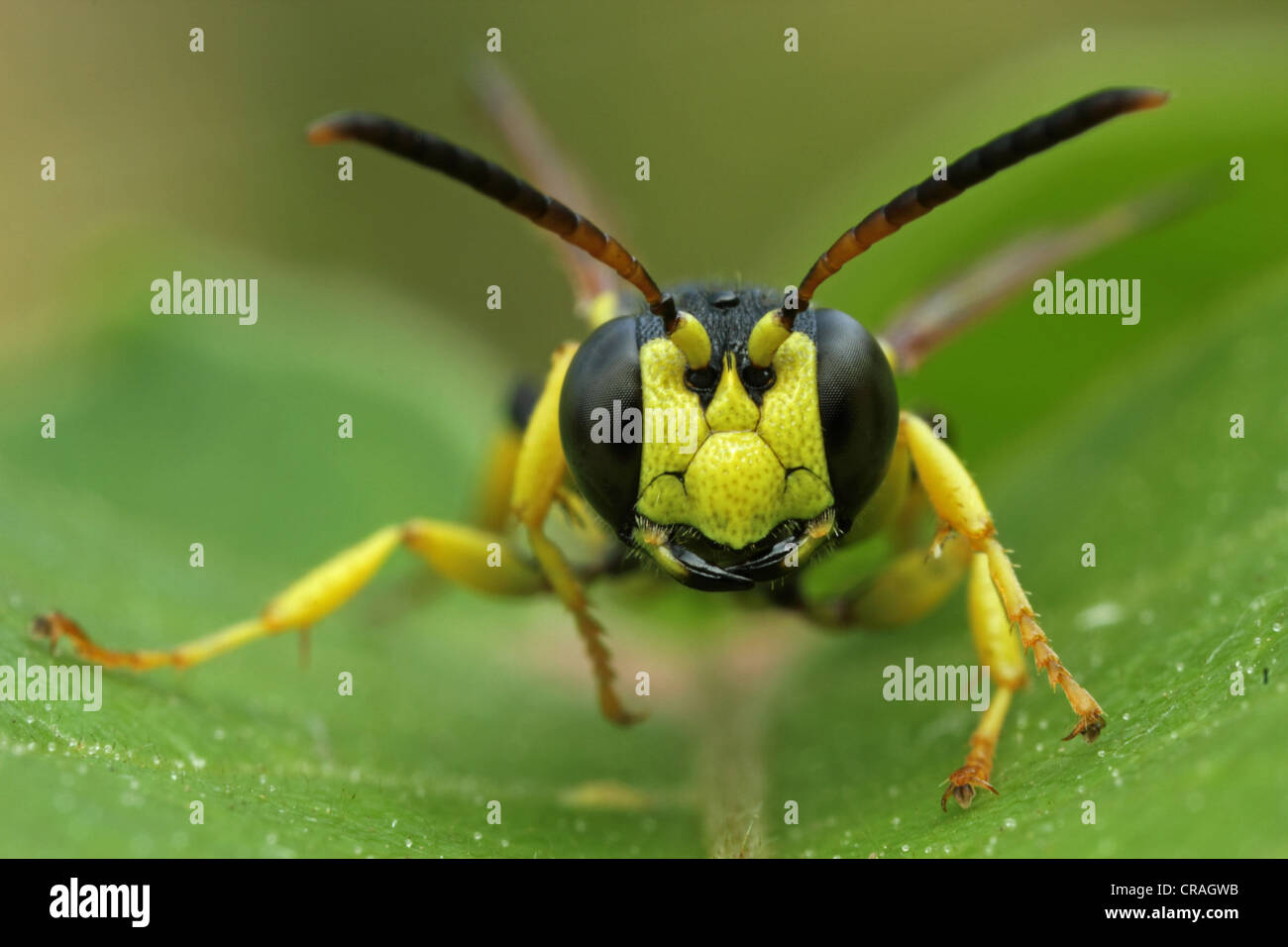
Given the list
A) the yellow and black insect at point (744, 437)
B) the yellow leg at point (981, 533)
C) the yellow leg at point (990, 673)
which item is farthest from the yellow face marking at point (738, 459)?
the yellow leg at point (990, 673)

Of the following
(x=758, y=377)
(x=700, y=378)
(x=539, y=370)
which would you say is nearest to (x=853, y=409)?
(x=758, y=377)

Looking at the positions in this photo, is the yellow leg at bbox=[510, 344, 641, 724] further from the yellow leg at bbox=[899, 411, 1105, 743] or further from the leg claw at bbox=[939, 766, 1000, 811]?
the leg claw at bbox=[939, 766, 1000, 811]

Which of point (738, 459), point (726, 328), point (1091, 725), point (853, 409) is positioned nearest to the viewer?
point (1091, 725)

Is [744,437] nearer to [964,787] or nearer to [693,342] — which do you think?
[693,342]

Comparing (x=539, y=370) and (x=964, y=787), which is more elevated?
(x=539, y=370)

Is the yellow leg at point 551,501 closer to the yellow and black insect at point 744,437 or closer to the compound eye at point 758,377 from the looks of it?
the yellow and black insect at point 744,437

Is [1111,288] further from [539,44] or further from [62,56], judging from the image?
[62,56]
